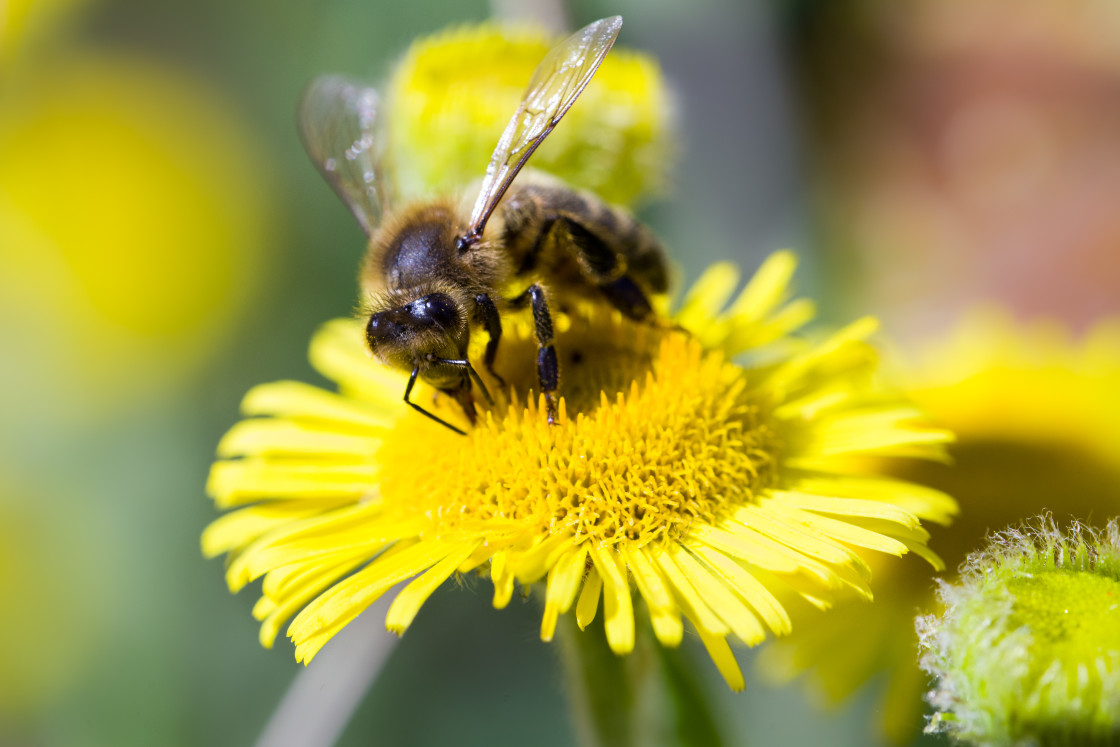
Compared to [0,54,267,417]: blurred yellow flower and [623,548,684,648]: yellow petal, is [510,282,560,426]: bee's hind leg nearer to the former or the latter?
[623,548,684,648]: yellow petal

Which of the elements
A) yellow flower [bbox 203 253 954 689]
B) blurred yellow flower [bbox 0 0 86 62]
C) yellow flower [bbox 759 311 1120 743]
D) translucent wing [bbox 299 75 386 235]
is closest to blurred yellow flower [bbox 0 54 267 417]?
blurred yellow flower [bbox 0 0 86 62]

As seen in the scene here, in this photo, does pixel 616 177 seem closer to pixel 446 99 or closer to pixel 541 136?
pixel 446 99

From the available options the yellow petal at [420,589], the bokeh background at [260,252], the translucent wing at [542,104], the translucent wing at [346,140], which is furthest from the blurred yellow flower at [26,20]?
the yellow petal at [420,589]

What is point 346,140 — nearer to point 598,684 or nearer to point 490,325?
point 490,325

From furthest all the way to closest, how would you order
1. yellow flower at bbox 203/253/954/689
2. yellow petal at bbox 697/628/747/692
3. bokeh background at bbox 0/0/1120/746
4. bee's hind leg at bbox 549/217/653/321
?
1. bokeh background at bbox 0/0/1120/746
2. bee's hind leg at bbox 549/217/653/321
3. yellow flower at bbox 203/253/954/689
4. yellow petal at bbox 697/628/747/692

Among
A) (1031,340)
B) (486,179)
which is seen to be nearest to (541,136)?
(486,179)

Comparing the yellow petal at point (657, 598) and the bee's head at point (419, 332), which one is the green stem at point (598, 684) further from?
the bee's head at point (419, 332)
